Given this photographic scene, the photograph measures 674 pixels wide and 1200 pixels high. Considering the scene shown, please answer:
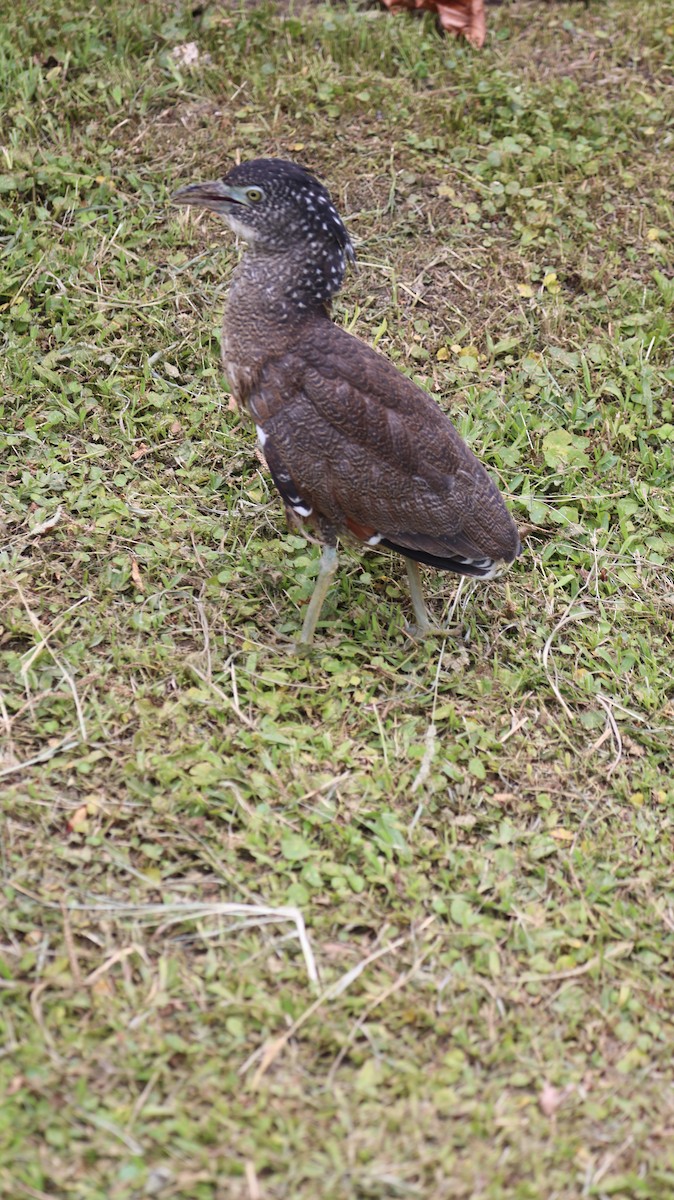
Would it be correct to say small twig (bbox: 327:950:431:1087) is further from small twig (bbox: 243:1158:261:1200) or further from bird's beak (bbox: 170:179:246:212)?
bird's beak (bbox: 170:179:246:212)

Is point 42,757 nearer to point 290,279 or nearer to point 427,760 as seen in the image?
point 427,760

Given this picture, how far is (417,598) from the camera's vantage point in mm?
5016

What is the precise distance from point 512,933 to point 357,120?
15.9 feet

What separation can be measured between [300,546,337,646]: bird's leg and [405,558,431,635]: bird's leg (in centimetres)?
36

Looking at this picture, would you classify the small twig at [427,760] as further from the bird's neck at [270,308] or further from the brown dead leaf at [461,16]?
the brown dead leaf at [461,16]

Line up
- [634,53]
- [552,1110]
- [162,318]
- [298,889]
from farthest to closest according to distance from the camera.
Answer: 1. [634,53]
2. [162,318]
3. [298,889]
4. [552,1110]

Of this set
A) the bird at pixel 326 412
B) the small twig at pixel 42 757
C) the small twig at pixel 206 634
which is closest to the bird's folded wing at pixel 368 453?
→ the bird at pixel 326 412

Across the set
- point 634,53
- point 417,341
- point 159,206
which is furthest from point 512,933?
point 634,53

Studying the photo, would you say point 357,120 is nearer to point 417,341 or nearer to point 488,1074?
point 417,341

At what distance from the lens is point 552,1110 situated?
3.64 m

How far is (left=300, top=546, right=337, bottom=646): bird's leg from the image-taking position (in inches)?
188

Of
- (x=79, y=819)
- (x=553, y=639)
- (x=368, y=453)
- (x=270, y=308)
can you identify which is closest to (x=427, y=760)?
(x=553, y=639)

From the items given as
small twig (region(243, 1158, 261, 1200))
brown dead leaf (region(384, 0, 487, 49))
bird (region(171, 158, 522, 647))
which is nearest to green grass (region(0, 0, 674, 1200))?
small twig (region(243, 1158, 261, 1200))

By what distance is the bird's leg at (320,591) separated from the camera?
15.7 feet
